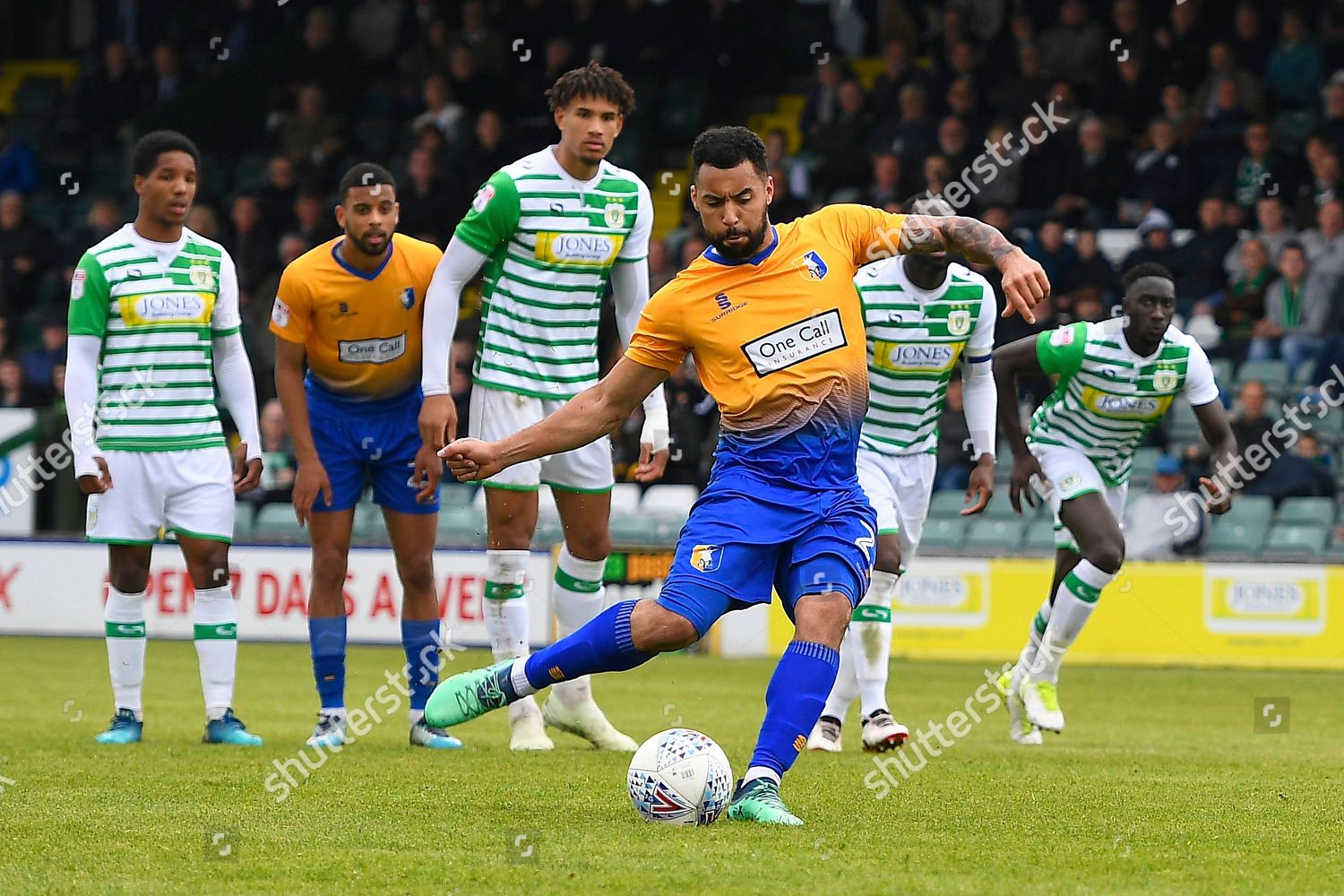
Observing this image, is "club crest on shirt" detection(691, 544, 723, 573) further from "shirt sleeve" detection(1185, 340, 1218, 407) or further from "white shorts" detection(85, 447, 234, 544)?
"shirt sleeve" detection(1185, 340, 1218, 407)

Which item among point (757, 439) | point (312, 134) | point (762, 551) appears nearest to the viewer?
point (762, 551)

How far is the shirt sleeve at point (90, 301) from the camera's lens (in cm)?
803

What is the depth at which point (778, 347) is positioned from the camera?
593cm

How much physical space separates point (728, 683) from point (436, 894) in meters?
8.19

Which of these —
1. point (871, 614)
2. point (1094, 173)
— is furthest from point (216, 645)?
point (1094, 173)

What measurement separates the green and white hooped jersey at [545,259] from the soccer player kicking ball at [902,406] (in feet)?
4.60

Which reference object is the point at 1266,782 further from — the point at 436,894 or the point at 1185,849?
the point at 436,894

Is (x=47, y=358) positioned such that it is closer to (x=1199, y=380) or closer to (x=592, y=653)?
(x=1199, y=380)

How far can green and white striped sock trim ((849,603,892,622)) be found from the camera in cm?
879

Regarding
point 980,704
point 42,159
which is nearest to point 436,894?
point 980,704

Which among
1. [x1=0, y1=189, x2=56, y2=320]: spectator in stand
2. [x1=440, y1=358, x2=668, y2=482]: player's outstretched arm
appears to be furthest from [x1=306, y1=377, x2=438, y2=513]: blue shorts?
[x1=0, y1=189, x2=56, y2=320]: spectator in stand

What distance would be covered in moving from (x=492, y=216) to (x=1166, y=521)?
8566 mm

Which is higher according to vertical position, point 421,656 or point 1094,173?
point 1094,173

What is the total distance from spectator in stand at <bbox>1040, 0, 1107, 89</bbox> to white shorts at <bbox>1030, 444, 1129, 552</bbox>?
9.25 m
